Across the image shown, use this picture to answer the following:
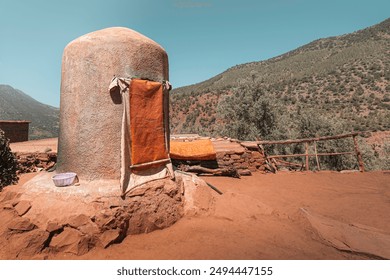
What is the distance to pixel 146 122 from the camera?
4258 millimetres

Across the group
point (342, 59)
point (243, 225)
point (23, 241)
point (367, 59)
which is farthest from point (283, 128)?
point (342, 59)

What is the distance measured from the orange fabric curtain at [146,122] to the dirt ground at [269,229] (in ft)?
4.44

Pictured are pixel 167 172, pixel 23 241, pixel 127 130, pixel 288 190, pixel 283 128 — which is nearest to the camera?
pixel 23 241

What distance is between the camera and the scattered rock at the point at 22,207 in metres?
3.48

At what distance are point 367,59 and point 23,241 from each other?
43.4 metres

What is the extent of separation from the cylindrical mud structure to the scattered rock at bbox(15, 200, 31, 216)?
31.6 inches

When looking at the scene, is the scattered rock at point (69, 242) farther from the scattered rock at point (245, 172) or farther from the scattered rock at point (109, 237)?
the scattered rock at point (245, 172)

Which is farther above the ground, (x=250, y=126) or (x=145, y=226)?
(x=250, y=126)

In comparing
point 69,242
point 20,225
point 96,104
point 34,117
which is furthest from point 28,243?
point 34,117

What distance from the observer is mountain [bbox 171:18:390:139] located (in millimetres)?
17625

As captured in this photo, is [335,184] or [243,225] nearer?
[243,225]

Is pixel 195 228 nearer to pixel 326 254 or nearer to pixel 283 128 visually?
pixel 326 254

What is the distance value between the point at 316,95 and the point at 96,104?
29907 mm

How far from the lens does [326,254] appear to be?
3123 millimetres
